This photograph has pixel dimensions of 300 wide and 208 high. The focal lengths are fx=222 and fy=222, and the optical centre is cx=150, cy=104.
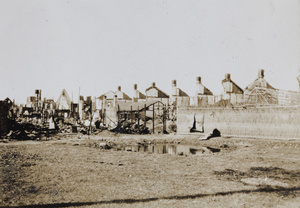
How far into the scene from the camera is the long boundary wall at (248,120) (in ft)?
60.0

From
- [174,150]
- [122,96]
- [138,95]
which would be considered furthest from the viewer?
[122,96]

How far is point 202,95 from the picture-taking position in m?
44.9

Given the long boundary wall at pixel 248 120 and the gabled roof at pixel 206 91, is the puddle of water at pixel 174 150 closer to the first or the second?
the long boundary wall at pixel 248 120

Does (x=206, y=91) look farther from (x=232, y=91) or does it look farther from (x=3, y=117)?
(x=3, y=117)

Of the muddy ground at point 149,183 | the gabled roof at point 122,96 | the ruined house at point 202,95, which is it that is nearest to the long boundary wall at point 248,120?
the muddy ground at point 149,183

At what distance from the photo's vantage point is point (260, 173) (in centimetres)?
808

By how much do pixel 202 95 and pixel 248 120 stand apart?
24.1m

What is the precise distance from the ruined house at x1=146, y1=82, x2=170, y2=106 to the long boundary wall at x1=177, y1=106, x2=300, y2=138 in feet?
90.7

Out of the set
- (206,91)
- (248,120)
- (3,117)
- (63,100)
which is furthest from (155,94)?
(3,117)

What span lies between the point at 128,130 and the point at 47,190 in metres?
20.0

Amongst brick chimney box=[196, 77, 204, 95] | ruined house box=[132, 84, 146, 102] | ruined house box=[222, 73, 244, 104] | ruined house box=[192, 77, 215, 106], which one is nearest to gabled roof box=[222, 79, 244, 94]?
ruined house box=[222, 73, 244, 104]

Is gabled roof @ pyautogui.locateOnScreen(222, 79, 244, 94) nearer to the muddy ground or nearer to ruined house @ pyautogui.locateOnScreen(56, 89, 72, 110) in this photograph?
the muddy ground

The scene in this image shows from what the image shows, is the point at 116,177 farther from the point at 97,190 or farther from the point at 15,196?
the point at 15,196

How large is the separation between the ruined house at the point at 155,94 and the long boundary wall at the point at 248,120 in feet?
90.7
